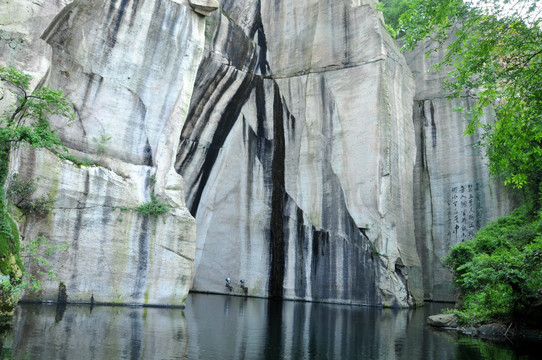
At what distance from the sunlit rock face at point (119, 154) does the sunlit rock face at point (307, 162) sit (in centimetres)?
466

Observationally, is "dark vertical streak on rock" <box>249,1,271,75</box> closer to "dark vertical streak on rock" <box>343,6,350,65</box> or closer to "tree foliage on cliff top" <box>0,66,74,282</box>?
"dark vertical streak on rock" <box>343,6,350,65</box>

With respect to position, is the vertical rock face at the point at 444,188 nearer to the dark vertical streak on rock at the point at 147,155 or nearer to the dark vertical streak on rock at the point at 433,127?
the dark vertical streak on rock at the point at 433,127

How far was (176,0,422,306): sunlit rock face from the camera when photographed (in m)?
18.7

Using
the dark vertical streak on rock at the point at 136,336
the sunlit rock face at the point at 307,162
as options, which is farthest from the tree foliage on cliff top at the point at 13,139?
the sunlit rock face at the point at 307,162

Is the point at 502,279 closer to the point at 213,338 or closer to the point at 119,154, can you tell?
the point at 213,338

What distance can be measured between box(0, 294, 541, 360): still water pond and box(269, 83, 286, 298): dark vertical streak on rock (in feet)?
25.7

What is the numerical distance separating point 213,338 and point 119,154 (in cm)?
729

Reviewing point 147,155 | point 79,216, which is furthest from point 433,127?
point 79,216

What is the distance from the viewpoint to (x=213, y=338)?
784cm

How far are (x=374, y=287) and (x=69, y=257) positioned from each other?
10.7 metres

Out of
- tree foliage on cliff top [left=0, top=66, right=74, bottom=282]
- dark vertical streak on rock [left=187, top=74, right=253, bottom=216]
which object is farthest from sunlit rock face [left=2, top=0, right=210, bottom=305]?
dark vertical streak on rock [left=187, top=74, right=253, bottom=216]

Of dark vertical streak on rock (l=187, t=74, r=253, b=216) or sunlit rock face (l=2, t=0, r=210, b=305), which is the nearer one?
sunlit rock face (l=2, t=0, r=210, b=305)

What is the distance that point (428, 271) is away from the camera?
2258cm

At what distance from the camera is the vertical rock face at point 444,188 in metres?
21.9
